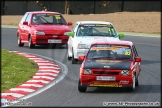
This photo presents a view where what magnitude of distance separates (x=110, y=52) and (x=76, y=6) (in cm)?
4265

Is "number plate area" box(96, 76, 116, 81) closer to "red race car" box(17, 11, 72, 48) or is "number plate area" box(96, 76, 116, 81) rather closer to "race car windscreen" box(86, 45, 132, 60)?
"race car windscreen" box(86, 45, 132, 60)

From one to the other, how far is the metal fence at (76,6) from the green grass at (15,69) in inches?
1265

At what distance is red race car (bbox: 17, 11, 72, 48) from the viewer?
27391 mm

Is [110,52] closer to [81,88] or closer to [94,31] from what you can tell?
[81,88]

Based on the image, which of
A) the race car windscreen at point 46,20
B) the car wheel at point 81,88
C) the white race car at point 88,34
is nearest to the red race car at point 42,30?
the race car windscreen at point 46,20

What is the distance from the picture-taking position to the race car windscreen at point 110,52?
15.9 meters

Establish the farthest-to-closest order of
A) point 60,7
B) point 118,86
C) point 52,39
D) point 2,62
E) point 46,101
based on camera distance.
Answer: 1. point 60,7
2. point 52,39
3. point 2,62
4. point 118,86
5. point 46,101

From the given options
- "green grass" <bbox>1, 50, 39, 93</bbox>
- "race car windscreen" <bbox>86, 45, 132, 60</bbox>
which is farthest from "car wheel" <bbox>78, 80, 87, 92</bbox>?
"green grass" <bbox>1, 50, 39, 93</bbox>

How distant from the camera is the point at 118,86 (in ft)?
49.0

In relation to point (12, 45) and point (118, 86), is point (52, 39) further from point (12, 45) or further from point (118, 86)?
point (118, 86)

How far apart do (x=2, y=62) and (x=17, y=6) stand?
123 feet

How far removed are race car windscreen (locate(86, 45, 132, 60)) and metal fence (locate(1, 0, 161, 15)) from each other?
3904 cm

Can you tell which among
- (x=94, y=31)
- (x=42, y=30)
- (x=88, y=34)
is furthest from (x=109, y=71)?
(x=42, y=30)

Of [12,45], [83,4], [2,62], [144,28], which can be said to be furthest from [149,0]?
[2,62]
